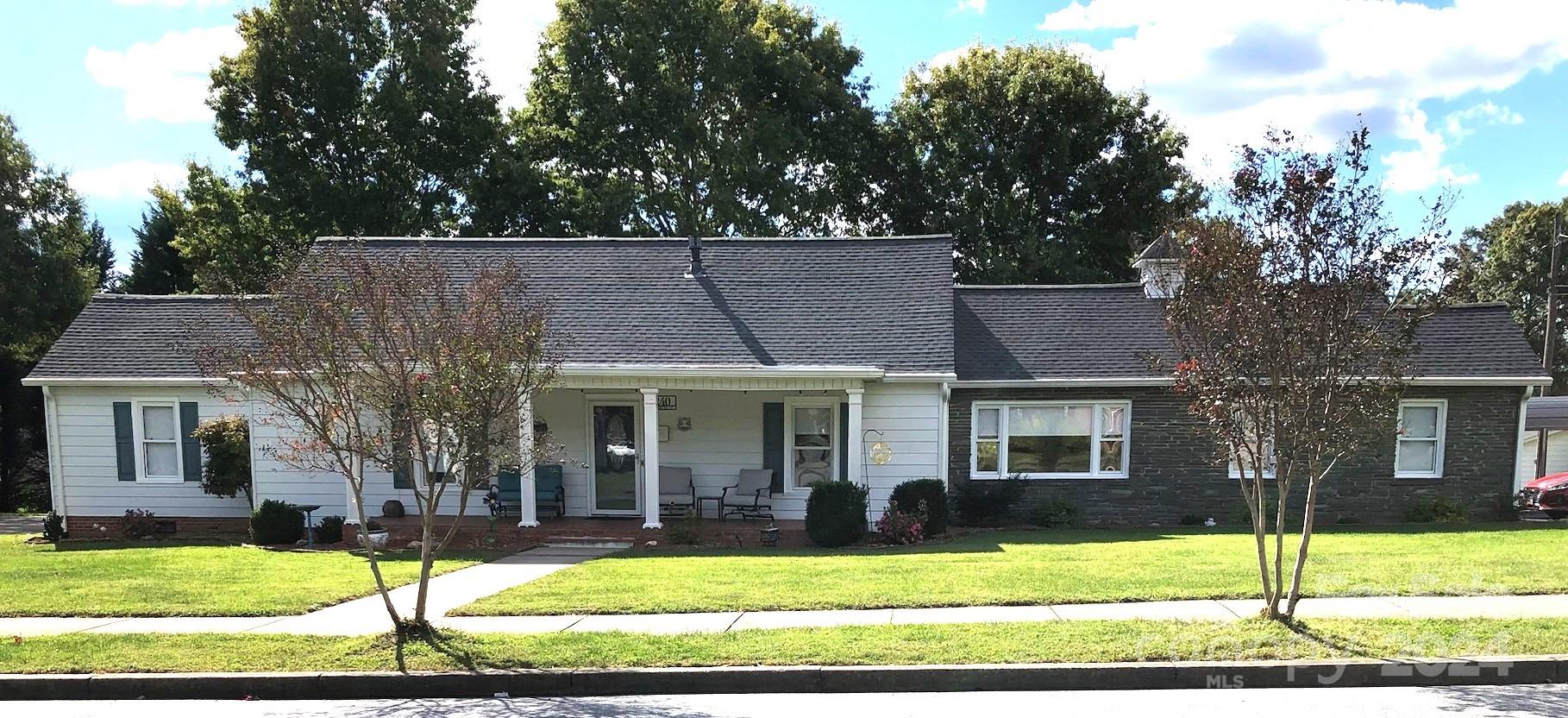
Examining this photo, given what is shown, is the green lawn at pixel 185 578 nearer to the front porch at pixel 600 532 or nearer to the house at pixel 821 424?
the front porch at pixel 600 532

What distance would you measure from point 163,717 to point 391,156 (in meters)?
24.5

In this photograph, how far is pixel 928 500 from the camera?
541 inches

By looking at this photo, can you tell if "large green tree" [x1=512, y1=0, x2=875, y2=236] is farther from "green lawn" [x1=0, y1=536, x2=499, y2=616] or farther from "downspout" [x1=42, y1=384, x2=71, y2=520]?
"green lawn" [x1=0, y1=536, x2=499, y2=616]

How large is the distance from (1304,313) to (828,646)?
4.39 metres

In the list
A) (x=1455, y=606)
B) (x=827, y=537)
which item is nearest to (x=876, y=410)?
(x=827, y=537)

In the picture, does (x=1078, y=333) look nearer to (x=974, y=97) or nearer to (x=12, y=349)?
(x=974, y=97)

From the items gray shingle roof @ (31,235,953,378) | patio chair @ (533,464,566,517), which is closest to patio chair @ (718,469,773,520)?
gray shingle roof @ (31,235,953,378)

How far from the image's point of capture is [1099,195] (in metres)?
29.4

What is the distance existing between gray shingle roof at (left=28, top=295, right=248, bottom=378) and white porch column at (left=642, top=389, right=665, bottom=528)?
24.6ft

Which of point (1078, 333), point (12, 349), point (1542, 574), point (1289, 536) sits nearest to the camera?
point (1542, 574)

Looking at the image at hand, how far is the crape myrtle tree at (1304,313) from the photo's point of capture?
6.49 meters

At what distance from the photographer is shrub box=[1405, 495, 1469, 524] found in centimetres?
1505

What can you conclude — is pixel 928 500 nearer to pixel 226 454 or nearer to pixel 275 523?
pixel 275 523

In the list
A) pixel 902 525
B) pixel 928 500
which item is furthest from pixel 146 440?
pixel 928 500
